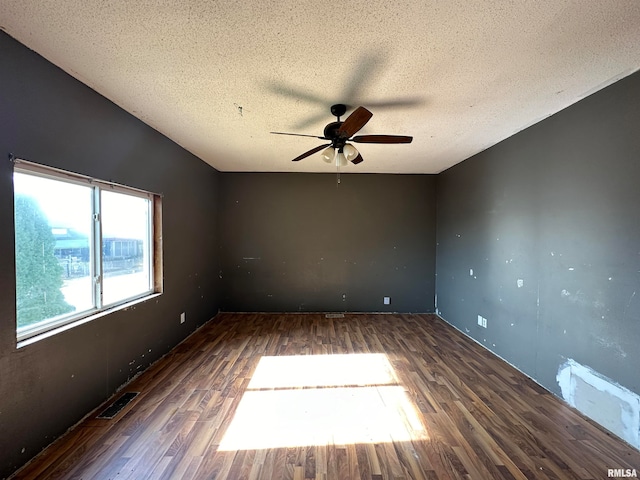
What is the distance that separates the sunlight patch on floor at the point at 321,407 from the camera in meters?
1.89

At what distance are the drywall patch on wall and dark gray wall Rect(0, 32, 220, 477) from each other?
376 cm

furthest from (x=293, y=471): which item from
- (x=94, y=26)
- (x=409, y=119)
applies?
(x=409, y=119)

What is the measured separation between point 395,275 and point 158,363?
369 cm

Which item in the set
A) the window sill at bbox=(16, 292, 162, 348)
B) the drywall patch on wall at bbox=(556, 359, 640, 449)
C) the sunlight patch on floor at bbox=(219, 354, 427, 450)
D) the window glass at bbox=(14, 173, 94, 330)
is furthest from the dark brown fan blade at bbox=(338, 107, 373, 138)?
the drywall patch on wall at bbox=(556, 359, 640, 449)

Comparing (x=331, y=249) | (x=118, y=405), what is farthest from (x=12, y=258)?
(x=331, y=249)

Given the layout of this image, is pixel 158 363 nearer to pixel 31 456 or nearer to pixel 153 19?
pixel 31 456

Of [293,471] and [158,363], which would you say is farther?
[158,363]

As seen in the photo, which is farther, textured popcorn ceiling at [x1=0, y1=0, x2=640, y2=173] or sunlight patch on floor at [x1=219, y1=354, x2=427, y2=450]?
sunlight patch on floor at [x1=219, y1=354, x2=427, y2=450]

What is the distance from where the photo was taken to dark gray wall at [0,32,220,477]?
1554 mm

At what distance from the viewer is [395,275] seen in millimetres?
4938

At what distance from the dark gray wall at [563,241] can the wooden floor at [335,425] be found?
0.47 meters

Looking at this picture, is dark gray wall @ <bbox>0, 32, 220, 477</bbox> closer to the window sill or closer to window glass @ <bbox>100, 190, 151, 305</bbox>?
the window sill

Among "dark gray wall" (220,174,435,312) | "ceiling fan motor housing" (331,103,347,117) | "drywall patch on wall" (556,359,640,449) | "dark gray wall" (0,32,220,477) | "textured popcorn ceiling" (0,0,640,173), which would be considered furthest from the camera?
"dark gray wall" (220,174,435,312)

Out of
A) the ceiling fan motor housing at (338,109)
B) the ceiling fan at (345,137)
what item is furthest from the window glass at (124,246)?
the ceiling fan motor housing at (338,109)
